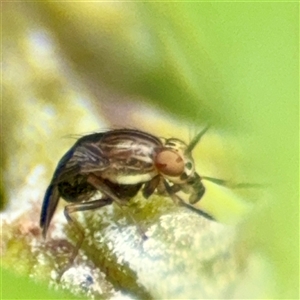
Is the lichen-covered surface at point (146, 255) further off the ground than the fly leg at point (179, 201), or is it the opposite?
the fly leg at point (179, 201)

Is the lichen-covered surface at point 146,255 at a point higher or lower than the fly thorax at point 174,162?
lower

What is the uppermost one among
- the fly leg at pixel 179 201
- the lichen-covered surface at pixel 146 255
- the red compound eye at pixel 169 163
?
the red compound eye at pixel 169 163

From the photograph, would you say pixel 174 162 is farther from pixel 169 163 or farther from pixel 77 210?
pixel 77 210

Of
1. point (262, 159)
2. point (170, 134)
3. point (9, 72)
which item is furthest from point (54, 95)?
point (262, 159)

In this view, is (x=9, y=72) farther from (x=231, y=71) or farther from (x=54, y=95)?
(x=231, y=71)
